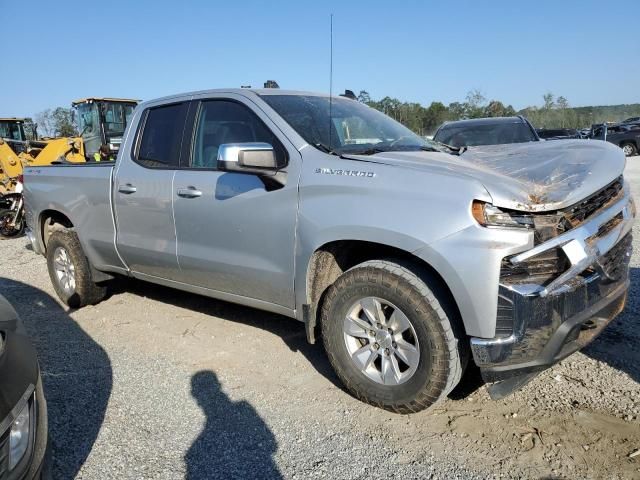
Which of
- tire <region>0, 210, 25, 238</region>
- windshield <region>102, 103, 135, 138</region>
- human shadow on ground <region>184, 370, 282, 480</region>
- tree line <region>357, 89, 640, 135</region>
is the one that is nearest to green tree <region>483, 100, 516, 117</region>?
tree line <region>357, 89, 640, 135</region>

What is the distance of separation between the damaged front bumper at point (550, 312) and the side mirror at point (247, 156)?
61.7 inches

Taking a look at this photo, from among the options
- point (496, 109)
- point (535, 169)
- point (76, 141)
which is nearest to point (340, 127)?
point (535, 169)

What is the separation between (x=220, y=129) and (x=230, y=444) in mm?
2245

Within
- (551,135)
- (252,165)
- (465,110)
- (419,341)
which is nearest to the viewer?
(419,341)

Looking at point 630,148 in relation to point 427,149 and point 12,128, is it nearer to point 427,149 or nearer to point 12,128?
point 427,149

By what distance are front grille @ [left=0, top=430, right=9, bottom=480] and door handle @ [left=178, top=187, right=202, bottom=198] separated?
216 centimetres

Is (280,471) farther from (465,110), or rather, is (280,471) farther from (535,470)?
(465,110)

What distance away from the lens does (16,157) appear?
1115 cm

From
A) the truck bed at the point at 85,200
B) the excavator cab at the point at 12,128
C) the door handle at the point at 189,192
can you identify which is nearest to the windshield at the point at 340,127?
the door handle at the point at 189,192

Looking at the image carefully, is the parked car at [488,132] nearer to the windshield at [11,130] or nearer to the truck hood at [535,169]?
the truck hood at [535,169]

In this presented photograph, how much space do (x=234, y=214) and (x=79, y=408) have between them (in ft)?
5.13

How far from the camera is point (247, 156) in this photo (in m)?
3.24

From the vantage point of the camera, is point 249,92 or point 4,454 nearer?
point 4,454

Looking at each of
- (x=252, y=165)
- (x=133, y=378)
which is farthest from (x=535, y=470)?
(x=133, y=378)
